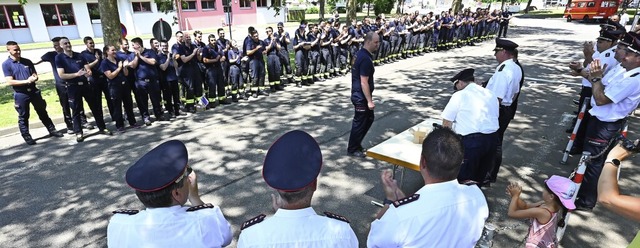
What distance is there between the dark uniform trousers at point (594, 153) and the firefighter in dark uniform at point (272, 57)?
7.39m

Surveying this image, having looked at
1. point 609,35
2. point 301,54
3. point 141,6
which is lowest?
point 301,54

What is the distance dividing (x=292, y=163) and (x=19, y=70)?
7004 mm

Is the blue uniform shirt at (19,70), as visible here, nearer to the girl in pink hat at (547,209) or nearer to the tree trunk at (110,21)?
the tree trunk at (110,21)

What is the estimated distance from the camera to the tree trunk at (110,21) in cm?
888

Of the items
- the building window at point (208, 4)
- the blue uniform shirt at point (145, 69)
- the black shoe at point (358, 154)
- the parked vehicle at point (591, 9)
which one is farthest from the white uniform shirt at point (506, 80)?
the parked vehicle at point (591, 9)

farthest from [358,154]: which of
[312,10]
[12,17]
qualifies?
[312,10]

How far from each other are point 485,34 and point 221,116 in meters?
18.5

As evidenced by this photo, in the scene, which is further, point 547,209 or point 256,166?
point 256,166

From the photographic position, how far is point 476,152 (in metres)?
3.77

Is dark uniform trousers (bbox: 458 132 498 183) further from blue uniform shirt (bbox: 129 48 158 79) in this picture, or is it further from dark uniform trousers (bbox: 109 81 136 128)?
dark uniform trousers (bbox: 109 81 136 128)

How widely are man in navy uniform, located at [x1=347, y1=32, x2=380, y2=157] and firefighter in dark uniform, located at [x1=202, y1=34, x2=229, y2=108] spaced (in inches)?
173

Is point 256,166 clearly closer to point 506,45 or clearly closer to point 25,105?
point 506,45

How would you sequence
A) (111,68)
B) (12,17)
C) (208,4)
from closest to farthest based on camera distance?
(111,68)
(12,17)
(208,4)

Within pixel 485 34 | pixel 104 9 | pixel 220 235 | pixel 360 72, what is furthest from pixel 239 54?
pixel 485 34
